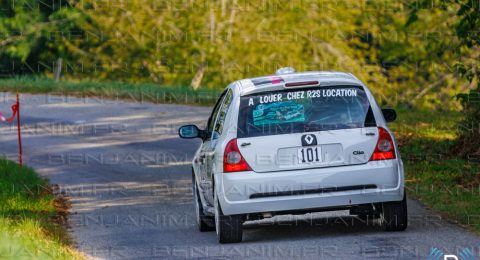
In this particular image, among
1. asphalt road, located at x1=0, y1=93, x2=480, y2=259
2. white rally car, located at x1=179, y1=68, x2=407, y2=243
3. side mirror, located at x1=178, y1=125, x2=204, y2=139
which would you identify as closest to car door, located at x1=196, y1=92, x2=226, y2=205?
side mirror, located at x1=178, y1=125, x2=204, y2=139

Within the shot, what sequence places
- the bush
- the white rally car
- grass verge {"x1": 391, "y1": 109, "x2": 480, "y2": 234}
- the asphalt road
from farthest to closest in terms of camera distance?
the bush < grass verge {"x1": 391, "y1": 109, "x2": 480, "y2": 234} < the white rally car < the asphalt road

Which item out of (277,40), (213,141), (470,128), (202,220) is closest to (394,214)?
(213,141)

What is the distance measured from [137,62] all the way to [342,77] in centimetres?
3598

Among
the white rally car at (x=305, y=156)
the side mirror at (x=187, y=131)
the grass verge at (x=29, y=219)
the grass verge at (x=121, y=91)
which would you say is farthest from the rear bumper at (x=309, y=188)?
the grass verge at (x=121, y=91)

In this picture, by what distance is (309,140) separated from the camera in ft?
35.6

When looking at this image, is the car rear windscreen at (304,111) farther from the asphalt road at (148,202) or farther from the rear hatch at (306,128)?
the asphalt road at (148,202)

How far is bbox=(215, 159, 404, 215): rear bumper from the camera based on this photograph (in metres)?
10.8

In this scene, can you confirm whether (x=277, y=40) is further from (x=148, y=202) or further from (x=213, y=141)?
(x=213, y=141)

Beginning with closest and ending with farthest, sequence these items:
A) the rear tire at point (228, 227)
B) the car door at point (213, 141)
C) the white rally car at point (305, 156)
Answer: the white rally car at point (305, 156)
the rear tire at point (228, 227)
the car door at point (213, 141)

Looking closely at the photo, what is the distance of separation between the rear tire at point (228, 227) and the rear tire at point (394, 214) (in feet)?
4.67

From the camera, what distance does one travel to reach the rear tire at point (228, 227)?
11.1m

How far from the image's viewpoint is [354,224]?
12.3 m

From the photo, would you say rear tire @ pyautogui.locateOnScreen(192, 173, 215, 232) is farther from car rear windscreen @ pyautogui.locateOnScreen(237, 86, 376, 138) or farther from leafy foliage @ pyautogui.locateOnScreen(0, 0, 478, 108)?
leafy foliage @ pyautogui.locateOnScreen(0, 0, 478, 108)

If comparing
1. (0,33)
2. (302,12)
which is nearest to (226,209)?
(302,12)
